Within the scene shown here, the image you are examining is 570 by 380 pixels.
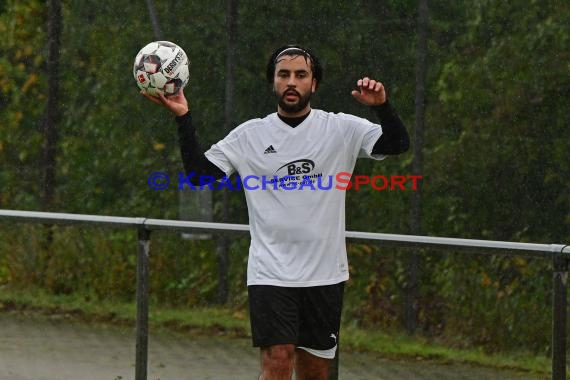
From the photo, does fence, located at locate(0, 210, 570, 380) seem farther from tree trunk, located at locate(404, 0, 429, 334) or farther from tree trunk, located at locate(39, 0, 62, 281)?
tree trunk, located at locate(39, 0, 62, 281)

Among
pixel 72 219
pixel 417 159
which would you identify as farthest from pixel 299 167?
pixel 417 159

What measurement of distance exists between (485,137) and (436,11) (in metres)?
0.94

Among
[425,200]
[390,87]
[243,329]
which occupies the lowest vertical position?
[243,329]

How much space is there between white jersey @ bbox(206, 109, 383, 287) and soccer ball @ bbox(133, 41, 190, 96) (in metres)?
0.44

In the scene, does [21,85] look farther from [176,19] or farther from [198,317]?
[198,317]

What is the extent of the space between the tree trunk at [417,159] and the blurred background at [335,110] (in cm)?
1

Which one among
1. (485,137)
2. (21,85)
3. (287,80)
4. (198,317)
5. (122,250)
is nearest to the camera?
(287,80)

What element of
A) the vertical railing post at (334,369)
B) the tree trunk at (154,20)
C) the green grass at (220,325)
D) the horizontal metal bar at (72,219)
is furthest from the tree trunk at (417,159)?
the vertical railing post at (334,369)

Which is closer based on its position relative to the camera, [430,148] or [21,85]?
[430,148]

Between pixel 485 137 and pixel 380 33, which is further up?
pixel 380 33

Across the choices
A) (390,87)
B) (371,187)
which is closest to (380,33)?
(390,87)

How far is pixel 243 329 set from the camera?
1002cm

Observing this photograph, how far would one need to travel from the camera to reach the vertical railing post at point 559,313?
244 inches

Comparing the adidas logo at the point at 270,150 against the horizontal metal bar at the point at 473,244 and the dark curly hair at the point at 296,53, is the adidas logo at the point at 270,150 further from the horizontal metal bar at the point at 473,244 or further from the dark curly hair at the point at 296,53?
the horizontal metal bar at the point at 473,244
